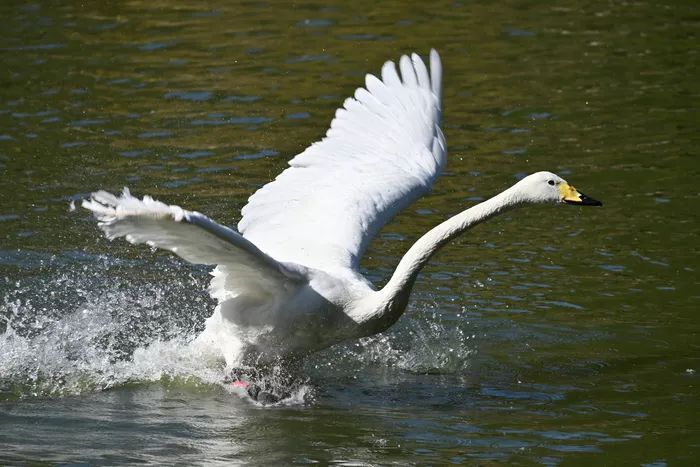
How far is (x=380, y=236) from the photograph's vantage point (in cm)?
1218

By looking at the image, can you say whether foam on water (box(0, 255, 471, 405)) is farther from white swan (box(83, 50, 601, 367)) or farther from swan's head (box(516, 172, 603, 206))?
swan's head (box(516, 172, 603, 206))

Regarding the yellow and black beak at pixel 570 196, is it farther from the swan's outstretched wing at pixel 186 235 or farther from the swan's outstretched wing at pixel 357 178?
the swan's outstretched wing at pixel 186 235

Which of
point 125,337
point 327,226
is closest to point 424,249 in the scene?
point 327,226

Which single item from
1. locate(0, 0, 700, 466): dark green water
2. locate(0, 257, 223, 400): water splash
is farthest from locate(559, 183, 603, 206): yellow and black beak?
locate(0, 257, 223, 400): water splash

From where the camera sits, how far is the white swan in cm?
786

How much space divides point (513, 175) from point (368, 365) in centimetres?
429

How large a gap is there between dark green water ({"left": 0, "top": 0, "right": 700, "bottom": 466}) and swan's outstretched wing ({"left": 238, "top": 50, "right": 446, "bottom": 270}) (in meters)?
0.87

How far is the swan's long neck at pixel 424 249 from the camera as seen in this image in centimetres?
850

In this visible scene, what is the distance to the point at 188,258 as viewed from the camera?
321 inches

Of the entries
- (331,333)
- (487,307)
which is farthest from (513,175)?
(331,333)

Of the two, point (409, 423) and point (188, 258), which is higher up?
point (188, 258)

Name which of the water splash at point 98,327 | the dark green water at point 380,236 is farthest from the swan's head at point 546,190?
the water splash at point 98,327

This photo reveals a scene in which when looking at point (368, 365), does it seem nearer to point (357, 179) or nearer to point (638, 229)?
point (357, 179)

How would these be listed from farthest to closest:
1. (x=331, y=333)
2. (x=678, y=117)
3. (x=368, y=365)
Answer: (x=678, y=117) → (x=368, y=365) → (x=331, y=333)
